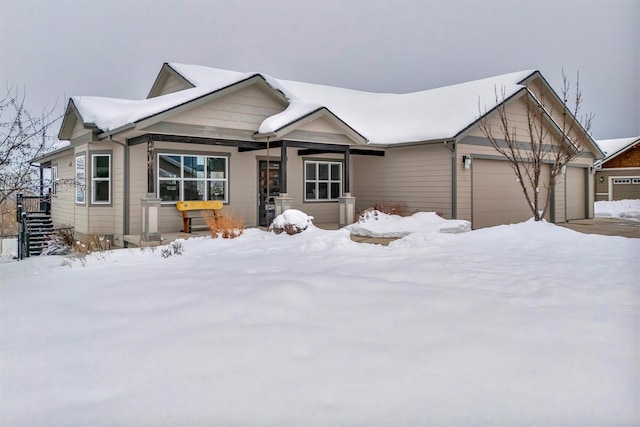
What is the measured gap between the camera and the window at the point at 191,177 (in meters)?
13.6

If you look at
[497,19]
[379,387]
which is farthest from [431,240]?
[497,19]

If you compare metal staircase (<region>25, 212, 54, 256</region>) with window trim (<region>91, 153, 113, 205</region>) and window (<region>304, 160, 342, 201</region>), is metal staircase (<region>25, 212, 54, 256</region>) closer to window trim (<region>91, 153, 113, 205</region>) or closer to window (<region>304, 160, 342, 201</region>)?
window trim (<region>91, 153, 113, 205</region>)

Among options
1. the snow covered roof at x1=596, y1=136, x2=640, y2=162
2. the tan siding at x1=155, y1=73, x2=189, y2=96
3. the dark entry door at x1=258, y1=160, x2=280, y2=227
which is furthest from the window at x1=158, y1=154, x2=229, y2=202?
the snow covered roof at x1=596, y1=136, x2=640, y2=162

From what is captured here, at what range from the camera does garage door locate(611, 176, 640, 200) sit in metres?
28.4

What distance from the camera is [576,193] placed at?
66.4ft

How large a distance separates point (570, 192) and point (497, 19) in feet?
25.8

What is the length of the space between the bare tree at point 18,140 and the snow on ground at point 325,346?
2.21 m

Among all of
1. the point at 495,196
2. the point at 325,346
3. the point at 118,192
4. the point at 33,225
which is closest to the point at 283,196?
the point at 118,192

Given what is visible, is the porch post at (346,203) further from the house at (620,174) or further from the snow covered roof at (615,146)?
the snow covered roof at (615,146)

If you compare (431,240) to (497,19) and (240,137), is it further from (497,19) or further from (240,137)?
(497,19)

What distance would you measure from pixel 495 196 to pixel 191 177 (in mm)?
10102

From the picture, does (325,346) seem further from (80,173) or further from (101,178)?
(80,173)

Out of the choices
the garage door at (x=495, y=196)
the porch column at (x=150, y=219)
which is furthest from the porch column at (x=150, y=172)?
the garage door at (x=495, y=196)

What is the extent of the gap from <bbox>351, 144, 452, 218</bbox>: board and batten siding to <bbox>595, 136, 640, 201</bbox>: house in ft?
57.9
